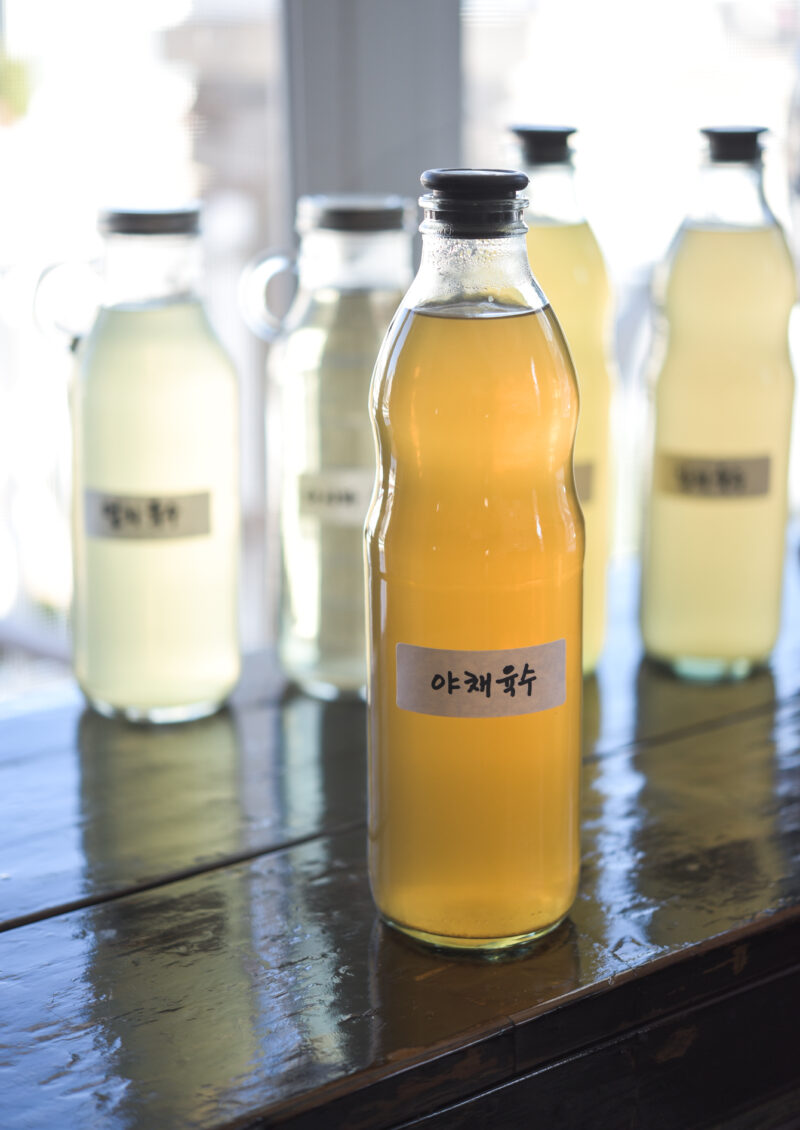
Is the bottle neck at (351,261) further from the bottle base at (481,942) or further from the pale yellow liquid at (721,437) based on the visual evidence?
the bottle base at (481,942)

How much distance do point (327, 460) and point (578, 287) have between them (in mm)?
192

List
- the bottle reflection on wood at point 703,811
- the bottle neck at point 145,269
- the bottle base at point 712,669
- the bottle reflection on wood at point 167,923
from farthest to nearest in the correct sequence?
the bottle base at point 712,669, the bottle neck at point 145,269, the bottle reflection on wood at point 703,811, the bottle reflection on wood at point 167,923

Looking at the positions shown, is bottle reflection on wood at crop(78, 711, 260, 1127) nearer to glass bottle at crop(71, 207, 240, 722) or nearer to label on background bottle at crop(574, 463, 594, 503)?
glass bottle at crop(71, 207, 240, 722)

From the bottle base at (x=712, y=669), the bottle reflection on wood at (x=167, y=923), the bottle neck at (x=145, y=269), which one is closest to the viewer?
the bottle reflection on wood at (x=167, y=923)

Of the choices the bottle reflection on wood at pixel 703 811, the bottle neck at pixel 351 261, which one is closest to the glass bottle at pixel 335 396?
the bottle neck at pixel 351 261

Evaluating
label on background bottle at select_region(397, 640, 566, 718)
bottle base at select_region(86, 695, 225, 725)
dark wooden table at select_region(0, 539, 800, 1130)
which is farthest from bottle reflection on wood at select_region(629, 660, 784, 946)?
bottle base at select_region(86, 695, 225, 725)

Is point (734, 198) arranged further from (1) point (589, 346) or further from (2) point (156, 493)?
(2) point (156, 493)

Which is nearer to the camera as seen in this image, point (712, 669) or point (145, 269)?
point (145, 269)

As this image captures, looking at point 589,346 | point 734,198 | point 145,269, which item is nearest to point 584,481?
point 589,346

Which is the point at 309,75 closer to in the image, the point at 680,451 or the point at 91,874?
the point at 680,451

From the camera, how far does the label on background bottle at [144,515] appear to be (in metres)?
0.83

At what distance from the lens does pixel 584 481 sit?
0.87 meters

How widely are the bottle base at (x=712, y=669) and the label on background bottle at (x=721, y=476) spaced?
0.40ft

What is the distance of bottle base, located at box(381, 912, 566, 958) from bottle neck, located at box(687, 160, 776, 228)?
468 mm
